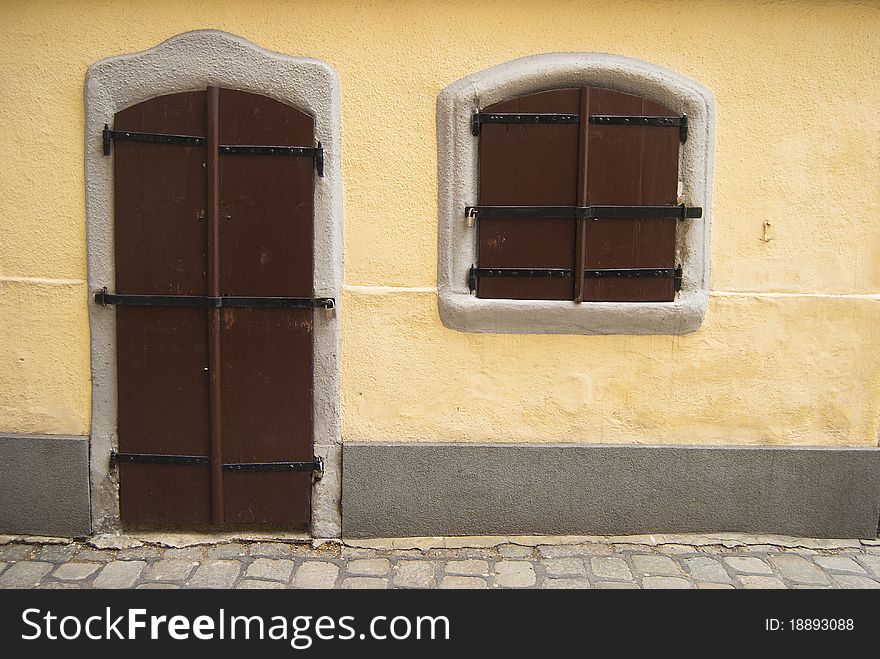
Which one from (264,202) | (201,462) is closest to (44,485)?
(201,462)

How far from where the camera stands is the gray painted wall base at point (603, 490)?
12.9ft

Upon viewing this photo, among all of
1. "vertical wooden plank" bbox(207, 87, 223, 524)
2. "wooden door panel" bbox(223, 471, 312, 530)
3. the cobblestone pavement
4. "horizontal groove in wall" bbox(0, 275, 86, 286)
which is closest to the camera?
the cobblestone pavement

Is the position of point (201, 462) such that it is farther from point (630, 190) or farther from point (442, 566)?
point (630, 190)

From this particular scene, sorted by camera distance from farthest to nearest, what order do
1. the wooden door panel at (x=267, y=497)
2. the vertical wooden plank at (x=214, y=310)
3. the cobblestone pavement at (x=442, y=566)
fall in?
1. the wooden door panel at (x=267, y=497)
2. the vertical wooden plank at (x=214, y=310)
3. the cobblestone pavement at (x=442, y=566)

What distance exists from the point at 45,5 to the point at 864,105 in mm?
4369

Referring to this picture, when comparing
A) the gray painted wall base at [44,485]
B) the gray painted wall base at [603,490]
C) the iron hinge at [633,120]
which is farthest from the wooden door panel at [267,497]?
the iron hinge at [633,120]

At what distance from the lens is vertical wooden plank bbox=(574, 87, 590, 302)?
3738mm

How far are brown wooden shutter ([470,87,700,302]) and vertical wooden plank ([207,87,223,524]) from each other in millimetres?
1362

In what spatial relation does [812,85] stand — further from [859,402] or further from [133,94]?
[133,94]

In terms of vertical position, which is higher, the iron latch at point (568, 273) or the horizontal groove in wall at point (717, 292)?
the iron latch at point (568, 273)

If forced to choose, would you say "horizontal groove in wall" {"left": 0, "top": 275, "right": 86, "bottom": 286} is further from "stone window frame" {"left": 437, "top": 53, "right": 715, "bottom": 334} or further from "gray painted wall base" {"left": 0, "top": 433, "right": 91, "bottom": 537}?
"stone window frame" {"left": 437, "top": 53, "right": 715, "bottom": 334}

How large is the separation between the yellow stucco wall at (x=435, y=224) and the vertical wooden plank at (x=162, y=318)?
10.2 inches

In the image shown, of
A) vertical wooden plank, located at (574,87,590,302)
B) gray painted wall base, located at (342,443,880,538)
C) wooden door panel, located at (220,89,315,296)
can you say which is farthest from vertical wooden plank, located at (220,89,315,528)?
vertical wooden plank, located at (574,87,590,302)

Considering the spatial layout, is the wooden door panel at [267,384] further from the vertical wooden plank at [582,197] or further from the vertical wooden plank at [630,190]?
the vertical wooden plank at [630,190]
